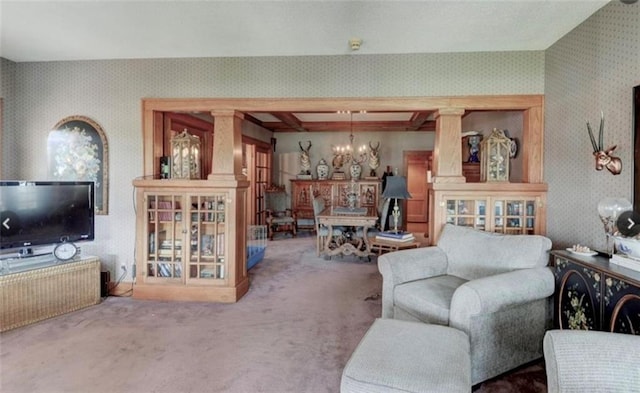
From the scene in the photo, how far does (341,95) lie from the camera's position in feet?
10.9

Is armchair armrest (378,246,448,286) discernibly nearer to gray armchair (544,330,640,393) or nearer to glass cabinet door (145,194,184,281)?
gray armchair (544,330,640,393)

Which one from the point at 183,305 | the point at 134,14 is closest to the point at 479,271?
the point at 183,305

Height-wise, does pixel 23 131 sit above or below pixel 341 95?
below

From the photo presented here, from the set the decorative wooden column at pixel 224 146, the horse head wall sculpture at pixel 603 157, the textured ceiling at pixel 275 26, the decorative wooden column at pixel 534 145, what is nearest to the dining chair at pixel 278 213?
the decorative wooden column at pixel 224 146

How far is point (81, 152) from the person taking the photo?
3.54 m

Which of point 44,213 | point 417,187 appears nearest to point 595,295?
point 44,213

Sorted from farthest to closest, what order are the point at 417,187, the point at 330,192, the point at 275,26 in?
the point at 417,187
the point at 330,192
the point at 275,26

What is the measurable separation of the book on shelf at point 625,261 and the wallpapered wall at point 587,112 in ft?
1.53

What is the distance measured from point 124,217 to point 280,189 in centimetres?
442

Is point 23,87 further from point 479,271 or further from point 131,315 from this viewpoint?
point 479,271

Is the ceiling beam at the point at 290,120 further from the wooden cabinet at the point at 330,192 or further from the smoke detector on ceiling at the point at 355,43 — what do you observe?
the smoke detector on ceiling at the point at 355,43

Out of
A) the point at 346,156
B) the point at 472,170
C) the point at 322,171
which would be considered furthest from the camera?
the point at 346,156

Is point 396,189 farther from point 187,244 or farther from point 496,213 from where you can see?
point 187,244

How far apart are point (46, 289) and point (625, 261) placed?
432cm
